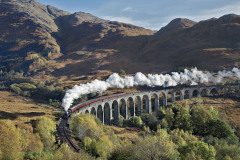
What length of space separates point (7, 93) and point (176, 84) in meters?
68.7

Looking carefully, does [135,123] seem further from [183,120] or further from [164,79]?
[164,79]

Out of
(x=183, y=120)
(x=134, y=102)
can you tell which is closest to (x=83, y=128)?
(x=183, y=120)

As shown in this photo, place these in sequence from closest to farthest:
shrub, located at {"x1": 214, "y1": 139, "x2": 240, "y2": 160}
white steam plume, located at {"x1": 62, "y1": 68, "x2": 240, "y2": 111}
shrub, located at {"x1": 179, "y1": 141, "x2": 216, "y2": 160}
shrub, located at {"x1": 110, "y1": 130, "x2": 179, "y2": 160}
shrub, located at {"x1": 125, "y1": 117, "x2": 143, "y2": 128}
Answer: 1. shrub, located at {"x1": 110, "y1": 130, "x2": 179, "y2": 160}
2. shrub, located at {"x1": 179, "y1": 141, "x2": 216, "y2": 160}
3. shrub, located at {"x1": 214, "y1": 139, "x2": 240, "y2": 160}
4. shrub, located at {"x1": 125, "y1": 117, "x2": 143, "y2": 128}
5. white steam plume, located at {"x1": 62, "y1": 68, "x2": 240, "y2": 111}

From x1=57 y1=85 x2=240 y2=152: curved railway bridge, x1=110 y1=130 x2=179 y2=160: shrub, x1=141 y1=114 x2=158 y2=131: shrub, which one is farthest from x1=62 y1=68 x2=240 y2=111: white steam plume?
x1=110 y1=130 x2=179 y2=160: shrub

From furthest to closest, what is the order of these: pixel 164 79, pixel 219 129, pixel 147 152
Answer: pixel 164 79
pixel 219 129
pixel 147 152

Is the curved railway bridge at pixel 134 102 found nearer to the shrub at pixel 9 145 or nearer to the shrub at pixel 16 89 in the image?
the shrub at pixel 9 145

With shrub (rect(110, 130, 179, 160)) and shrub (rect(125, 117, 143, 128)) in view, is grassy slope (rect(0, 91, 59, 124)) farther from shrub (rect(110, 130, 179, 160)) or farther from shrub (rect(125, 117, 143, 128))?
shrub (rect(110, 130, 179, 160))

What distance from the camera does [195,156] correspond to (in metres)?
51.7

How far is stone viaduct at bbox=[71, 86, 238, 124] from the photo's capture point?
3886 inches

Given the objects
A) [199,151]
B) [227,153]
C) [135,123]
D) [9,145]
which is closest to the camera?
[9,145]

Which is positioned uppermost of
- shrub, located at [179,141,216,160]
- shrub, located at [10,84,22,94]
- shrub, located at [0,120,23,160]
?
shrub, located at [10,84,22,94]

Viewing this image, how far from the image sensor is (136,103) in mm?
125938

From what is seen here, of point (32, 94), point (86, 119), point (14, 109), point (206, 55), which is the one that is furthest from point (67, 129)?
point (206, 55)

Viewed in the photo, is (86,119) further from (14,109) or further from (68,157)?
(14,109)
